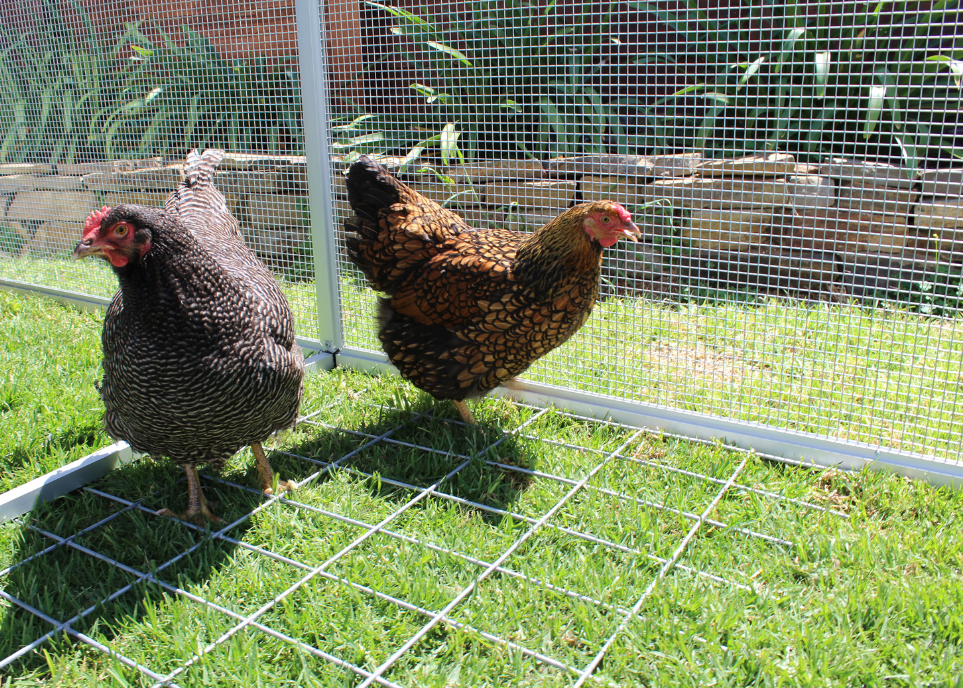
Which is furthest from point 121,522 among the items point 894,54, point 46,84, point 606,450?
point 894,54

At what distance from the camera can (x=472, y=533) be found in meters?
2.26

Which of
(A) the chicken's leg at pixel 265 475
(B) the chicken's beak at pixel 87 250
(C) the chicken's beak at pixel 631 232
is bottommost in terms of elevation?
(A) the chicken's leg at pixel 265 475

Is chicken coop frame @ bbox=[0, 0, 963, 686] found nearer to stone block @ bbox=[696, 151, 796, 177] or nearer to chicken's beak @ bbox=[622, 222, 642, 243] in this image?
stone block @ bbox=[696, 151, 796, 177]

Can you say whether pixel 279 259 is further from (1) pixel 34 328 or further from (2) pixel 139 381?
(2) pixel 139 381

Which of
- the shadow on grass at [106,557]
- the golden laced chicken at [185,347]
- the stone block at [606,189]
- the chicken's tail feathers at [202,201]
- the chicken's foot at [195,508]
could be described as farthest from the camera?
the stone block at [606,189]

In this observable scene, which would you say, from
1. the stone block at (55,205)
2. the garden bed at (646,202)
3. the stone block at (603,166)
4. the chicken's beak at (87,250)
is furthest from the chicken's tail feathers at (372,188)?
the stone block at (55,205)

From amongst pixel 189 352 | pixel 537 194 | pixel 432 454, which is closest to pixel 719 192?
pixel 537 194

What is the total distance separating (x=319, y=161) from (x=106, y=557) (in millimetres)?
2045

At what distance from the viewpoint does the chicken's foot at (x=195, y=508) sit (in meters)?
2.42

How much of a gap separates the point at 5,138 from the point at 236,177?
2.02 metres

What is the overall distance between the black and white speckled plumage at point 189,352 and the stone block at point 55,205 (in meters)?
3.21

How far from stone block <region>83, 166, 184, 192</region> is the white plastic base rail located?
282 cm

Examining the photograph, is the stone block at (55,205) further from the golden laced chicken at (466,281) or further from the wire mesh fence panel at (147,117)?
the golden laced chicken at (466,281)

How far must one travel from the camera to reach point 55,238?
16.8 ft
